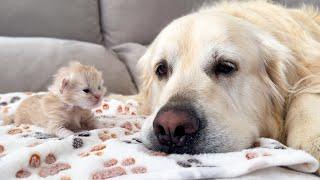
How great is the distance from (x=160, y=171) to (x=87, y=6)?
248 cm

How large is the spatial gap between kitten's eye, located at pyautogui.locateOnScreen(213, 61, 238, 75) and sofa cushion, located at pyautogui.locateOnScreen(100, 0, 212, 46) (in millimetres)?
1938

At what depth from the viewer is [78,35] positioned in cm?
334

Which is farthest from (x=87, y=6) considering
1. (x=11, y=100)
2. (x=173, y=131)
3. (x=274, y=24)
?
(x=173, y=131)

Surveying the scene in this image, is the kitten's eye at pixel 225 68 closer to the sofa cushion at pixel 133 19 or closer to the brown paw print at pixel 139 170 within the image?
the brown paw print at pixel 139 170

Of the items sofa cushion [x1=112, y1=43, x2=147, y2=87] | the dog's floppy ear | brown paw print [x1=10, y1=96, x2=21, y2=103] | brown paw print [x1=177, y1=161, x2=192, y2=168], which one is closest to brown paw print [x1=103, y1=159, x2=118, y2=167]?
brown paw print [x1=177, y1=161, x2=192, y2=168]

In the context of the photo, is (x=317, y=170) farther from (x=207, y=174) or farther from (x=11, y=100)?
(x=11, y=100)

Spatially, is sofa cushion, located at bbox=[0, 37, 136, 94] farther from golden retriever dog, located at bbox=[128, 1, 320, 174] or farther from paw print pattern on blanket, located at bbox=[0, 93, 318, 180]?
paw print pattern on blanket, located at bbox=[0, 93, 318, 180]

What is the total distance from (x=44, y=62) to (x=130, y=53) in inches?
23.2

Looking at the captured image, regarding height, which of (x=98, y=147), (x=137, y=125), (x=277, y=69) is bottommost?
(x=137, y=125)

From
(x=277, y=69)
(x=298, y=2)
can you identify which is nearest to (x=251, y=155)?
(x=277, y=69)

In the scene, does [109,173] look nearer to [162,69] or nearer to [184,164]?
[184,164]

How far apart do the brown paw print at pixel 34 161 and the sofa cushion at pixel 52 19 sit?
219 cm

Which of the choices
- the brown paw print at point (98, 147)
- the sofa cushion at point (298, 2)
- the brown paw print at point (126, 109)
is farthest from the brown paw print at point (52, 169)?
the sofa cushion at point (298, 2)

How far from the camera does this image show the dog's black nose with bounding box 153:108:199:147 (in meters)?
1.21
